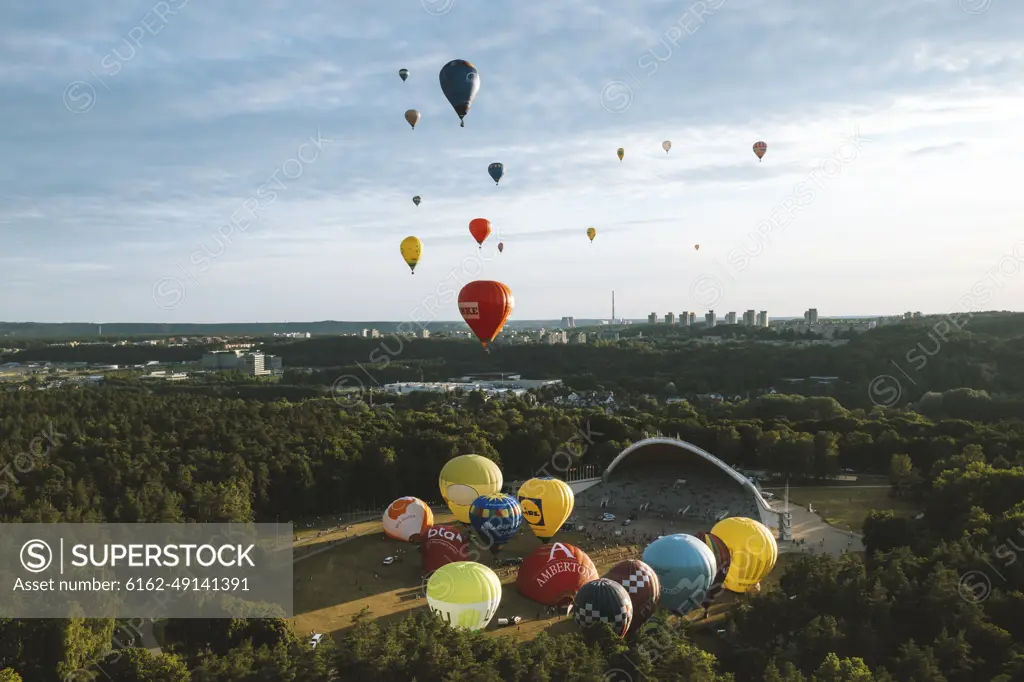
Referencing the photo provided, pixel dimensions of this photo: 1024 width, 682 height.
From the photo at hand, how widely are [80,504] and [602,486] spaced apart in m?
27.3

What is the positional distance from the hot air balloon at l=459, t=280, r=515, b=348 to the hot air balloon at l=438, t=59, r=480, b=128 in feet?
24.4

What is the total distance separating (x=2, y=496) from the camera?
32.8 meters

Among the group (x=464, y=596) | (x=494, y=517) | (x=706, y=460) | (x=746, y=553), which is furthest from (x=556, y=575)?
(x=706, y=460)

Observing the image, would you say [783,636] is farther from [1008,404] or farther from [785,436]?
[1008,404]

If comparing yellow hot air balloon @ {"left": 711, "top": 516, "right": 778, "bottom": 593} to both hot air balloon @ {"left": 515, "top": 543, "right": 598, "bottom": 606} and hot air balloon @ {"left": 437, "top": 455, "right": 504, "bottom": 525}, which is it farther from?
hot air balloon @ {"left": 437, "top": 455, "right": 504, "bottom": 525}

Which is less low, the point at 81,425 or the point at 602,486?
the point at 81,425

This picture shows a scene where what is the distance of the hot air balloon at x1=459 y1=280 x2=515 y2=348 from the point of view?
107ft

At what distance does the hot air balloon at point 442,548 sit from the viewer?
29531 millimetres

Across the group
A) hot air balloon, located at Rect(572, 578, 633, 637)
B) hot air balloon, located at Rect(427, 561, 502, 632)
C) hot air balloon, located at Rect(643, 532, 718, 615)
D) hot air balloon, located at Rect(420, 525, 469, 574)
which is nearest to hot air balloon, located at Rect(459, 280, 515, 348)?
hot air balloon, located at Rect(420, 525, 469, 574)

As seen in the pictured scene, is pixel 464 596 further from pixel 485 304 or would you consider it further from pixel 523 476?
pixel 523 476

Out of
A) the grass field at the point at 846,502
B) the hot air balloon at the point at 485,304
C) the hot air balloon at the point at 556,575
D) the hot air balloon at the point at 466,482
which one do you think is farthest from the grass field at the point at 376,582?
the hot air balloon at the point at 485,304

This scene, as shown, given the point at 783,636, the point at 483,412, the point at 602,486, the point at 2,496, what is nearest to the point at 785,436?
the point at 602,486

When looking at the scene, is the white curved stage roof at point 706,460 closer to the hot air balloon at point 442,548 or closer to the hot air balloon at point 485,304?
the hot air balloon at point 485,304

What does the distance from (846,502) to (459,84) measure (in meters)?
31.5
